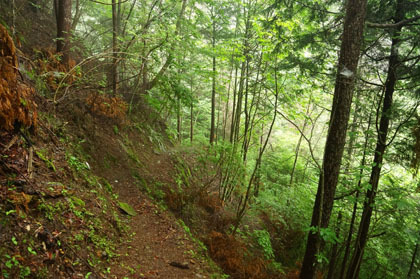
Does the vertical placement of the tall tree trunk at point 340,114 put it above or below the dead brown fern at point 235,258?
above

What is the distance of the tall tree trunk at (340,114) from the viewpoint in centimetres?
448

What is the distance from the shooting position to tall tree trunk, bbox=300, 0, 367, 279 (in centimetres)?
448

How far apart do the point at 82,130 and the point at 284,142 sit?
46.2 ft

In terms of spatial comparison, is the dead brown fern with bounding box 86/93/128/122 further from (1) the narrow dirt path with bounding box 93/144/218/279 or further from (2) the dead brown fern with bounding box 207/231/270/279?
(2) the dead brown fern with bounding box 207/231/270/279

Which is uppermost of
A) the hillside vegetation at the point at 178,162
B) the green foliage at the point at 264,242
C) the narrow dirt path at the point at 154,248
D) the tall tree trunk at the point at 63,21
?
the tall tree trunk at the point at 63,21

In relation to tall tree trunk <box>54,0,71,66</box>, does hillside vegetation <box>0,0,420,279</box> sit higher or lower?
lower

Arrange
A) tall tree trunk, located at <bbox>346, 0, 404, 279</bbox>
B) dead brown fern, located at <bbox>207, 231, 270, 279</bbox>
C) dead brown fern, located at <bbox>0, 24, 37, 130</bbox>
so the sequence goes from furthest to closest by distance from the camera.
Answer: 1. dead brown fern, located at <bbox>207, 231, 270, 279</bbox>
2. tall tree trunk, located at <bbox>346, 0, 404, 279</bbox>
3. dead brown fern, located at <bbox>0, 24, 37, 130</bbox>

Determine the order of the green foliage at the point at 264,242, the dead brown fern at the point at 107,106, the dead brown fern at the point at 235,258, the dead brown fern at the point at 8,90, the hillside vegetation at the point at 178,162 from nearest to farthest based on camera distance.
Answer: the dead brown fern at the point at 8,90 < the hillside vegetation at the point at 178,162 < the dead brown fern at the point at 235,258 < the dead brown fern at the point at 107,106 < the green foliage at the point at 264,242

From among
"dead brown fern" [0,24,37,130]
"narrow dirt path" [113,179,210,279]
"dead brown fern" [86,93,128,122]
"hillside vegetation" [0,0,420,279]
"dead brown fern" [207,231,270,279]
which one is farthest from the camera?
"dead brown fern" [86,93,128,122]

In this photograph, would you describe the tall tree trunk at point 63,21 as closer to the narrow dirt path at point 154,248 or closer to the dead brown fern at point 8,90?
the dead brown fern at point 8,90

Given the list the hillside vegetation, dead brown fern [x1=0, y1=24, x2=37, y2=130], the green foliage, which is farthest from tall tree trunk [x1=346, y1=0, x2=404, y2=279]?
dead brown fern [x1=0, y1=24, x2=37, y2=130]

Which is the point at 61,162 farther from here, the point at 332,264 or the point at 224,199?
the point at 332,264

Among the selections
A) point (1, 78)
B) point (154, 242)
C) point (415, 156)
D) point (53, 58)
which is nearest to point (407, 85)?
point (415, 156)

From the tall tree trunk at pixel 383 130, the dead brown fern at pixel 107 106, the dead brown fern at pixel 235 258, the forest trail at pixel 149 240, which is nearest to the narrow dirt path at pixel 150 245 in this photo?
the forest trail at pixel 149 240
